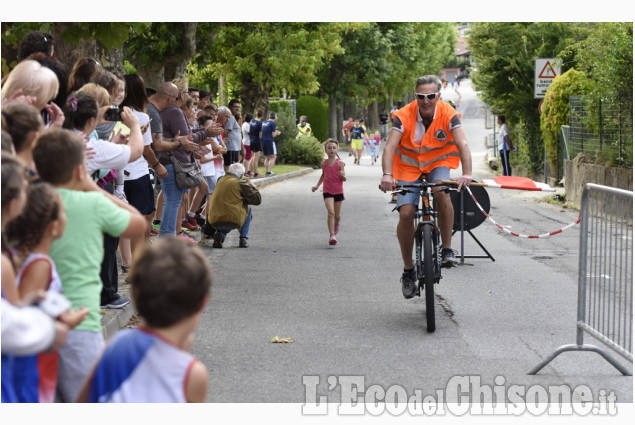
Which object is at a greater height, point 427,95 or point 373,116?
point 427,95

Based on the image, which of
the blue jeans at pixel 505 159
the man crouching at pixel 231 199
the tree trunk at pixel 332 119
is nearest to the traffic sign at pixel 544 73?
the blue jeans at pixel 505 159

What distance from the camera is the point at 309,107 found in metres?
56.2

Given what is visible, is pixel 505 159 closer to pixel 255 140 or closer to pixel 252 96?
pixel 255 140

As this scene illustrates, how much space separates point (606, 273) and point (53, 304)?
3.72m

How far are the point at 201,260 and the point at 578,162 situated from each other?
18.2m

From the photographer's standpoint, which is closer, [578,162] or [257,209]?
[257,209]

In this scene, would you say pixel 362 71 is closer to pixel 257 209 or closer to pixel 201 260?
pixel 257 209

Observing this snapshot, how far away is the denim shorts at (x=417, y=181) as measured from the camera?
26.4 feet

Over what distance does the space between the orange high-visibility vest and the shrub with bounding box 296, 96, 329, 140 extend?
156 feet

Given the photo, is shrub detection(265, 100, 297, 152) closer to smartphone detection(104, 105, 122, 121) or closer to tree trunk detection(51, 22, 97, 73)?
tree trunk detection(51, 22, 97, 73)

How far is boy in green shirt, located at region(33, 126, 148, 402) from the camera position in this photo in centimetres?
399

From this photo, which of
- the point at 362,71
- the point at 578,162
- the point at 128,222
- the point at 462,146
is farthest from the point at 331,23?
the point at 128,222

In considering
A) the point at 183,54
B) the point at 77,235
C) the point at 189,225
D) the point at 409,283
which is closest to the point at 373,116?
the point at 183,54

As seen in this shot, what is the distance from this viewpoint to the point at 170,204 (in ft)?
35.3
